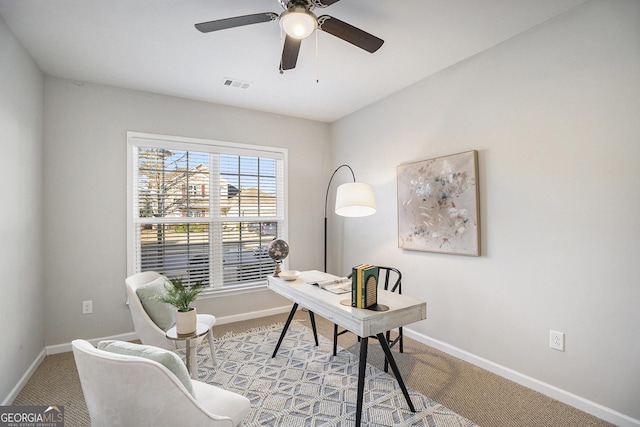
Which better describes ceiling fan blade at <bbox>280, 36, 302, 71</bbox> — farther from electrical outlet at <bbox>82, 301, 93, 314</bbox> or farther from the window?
electrical outlet at <bbox>82, 301, 93, 314</bbox>

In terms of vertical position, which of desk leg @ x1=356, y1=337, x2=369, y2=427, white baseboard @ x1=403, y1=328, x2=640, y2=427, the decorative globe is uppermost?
the decorative globe

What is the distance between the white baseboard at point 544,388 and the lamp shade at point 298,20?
9.26ft

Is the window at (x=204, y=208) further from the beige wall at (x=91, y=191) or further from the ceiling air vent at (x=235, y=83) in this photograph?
the ceiling air vent at (x=235, y=83)

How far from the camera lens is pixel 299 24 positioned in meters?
1.70

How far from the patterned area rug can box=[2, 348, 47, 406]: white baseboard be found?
4.07ft

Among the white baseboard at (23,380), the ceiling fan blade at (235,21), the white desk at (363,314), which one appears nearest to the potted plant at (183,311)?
the white desk at (363,314)

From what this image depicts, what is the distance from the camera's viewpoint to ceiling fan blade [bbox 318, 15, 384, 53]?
180cm

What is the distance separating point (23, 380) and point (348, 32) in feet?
11.3

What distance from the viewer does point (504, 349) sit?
2551 millimetres

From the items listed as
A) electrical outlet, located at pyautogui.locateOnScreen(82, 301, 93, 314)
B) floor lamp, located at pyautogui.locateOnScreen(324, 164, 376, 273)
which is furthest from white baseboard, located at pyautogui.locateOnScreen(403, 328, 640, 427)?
electrical outlet, located at pyautogui.locateOnScreen(82, 301, 93, 314)

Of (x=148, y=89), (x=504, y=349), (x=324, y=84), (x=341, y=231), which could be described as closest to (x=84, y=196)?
(x=148, y=89)

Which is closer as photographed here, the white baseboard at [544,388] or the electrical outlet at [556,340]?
the white baseboard at [544,388]

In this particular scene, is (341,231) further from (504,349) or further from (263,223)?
(504,349)

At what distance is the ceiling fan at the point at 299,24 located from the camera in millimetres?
1682
